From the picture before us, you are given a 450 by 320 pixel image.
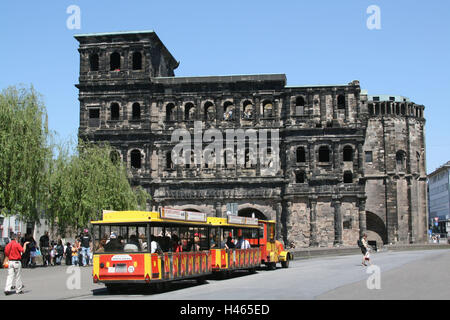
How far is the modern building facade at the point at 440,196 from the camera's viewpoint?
417 ft

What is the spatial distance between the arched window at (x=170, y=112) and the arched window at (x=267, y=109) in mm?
8131

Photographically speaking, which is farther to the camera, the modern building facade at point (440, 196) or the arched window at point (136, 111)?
the modern building facade at point (440, 196)

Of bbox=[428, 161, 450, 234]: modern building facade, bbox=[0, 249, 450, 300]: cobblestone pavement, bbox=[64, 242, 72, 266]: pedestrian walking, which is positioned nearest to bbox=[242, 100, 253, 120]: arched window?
bbox=[64, 242, 72, 266]: pedestrian walking

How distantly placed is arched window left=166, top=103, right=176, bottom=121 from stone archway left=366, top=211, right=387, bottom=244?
25668 millimetres

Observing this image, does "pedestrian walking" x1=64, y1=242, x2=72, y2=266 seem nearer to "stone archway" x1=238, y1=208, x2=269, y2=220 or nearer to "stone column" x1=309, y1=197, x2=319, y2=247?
"stone archway" x1=238, y1=208, x2=269, y2=220

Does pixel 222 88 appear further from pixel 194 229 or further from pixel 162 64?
pixel 194 229

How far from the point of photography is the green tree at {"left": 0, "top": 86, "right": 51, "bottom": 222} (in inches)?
1127

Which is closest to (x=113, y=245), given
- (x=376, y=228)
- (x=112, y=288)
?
(x=112, y=288)

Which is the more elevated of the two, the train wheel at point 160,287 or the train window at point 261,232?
the train window at point 261,232

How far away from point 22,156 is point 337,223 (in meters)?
29.5

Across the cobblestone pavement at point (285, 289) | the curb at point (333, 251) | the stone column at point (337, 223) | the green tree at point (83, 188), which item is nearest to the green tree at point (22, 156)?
the green tree at point (83, 188)

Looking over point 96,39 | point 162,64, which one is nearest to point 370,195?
point 162,64

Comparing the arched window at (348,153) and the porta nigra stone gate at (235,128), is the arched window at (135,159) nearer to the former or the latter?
the porta nigra stone gate at (235,128)
